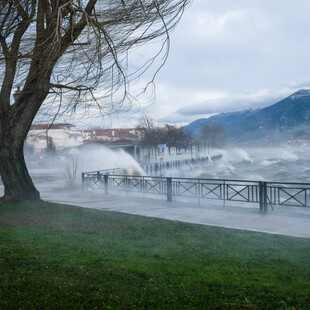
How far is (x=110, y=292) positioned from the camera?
4.55 metres

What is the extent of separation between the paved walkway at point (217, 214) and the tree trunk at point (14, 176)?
3.56 m

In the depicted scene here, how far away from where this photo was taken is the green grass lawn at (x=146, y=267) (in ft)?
14.1

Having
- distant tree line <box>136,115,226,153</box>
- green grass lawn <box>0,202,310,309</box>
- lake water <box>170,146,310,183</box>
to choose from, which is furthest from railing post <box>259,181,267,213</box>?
distant tree line <box>136,115,226,153</box>

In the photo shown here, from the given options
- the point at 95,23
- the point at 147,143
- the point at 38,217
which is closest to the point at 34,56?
the point at 95,23

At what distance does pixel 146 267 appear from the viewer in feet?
19.1

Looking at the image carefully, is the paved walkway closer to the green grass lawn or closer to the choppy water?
the green grass lawn

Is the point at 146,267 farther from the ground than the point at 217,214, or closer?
farther from the ground

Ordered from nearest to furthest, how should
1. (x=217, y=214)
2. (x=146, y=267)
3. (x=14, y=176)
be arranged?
(x=146, y=267) → (x=14, y=176) → (x=217, y=214)

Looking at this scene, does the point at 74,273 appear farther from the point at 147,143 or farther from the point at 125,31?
the point at 147,143

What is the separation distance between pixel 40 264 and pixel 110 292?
5.83 ft

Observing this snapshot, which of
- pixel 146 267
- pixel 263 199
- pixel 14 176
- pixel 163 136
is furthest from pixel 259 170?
pixel 146 267

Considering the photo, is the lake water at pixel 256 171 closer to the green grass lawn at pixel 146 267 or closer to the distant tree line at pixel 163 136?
the distant tree line at pixel 163 136

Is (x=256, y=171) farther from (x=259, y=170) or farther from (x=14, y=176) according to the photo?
(x=14, y=176)

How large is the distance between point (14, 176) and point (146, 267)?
8118mm
